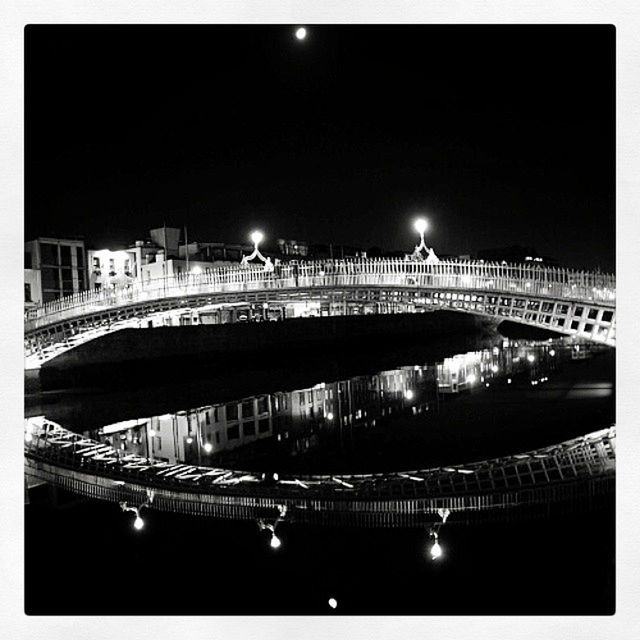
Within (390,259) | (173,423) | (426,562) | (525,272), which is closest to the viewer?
(426,562)

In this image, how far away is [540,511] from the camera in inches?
136

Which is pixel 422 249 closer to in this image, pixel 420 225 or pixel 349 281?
pixel 420 225

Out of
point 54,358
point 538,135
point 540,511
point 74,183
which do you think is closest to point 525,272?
point 538,135

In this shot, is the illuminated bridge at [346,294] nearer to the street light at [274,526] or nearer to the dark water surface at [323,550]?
the dark water surface at [323,550]

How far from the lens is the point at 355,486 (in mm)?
3998

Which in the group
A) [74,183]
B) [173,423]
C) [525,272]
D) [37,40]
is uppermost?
[37,40]

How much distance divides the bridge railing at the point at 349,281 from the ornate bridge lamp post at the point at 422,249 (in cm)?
12

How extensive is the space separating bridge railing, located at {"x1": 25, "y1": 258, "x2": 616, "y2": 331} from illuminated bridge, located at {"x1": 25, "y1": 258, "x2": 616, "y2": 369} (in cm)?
1

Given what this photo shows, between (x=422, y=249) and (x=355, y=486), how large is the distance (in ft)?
7.26

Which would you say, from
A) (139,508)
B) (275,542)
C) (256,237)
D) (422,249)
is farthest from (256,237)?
(275,542)

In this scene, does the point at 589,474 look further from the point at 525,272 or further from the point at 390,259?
the point at 390,259

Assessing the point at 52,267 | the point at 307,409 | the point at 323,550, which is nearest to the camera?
the point at 323,550

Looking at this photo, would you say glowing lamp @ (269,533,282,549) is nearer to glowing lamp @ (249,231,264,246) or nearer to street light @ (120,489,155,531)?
street light @ (120,489,155,531)
